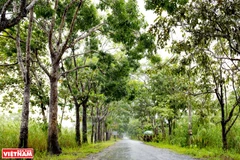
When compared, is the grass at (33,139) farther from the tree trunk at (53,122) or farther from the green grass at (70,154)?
the tree trunk at (53,122)

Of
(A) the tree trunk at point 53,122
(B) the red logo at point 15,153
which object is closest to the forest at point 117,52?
(A) the tree trunk at point 53,122

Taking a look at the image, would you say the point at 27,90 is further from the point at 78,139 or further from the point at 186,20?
the point at 78,139

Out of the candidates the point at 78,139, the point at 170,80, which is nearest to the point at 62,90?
the point at 78,139

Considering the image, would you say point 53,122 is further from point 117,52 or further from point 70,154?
point 117,52

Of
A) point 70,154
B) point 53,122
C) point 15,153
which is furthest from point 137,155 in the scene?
point 15,153

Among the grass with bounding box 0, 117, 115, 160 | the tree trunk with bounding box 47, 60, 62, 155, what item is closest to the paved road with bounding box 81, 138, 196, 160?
the grass with bounding box 0, 117, 115, 160

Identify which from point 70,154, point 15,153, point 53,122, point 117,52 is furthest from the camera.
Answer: point 117,52

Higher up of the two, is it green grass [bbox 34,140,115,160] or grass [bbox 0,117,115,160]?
grass [bbox 0,117,115,160]

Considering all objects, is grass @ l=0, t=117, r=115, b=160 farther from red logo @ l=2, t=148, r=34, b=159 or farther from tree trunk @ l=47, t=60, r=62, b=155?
red logo @ l=2, t=148, r=34, b=159

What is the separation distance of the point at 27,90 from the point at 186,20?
724 centimetres

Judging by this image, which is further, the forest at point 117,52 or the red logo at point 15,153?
the forest at point 117,52

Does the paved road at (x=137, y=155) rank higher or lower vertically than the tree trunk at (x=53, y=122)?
lower

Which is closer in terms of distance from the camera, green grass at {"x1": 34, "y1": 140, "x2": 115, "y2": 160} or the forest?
the forest

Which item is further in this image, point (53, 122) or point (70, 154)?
point (70, 154)
